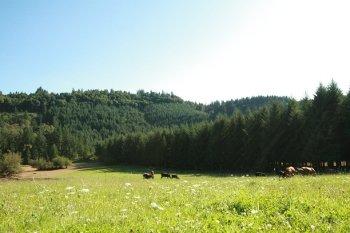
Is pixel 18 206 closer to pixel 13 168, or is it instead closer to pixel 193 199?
pixel 193 199

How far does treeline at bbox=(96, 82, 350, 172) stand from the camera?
7188cm

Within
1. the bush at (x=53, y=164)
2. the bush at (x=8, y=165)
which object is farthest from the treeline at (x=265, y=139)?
the bush at (x=8, y=165)

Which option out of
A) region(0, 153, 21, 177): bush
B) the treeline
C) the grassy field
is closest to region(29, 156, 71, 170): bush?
the treeline

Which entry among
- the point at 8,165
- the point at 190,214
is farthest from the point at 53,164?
the point at 190,214

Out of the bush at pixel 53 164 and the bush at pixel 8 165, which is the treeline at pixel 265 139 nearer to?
the bush at pixel 53 164

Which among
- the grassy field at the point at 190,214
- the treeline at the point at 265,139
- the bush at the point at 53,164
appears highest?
the treeline at the point at 265,139

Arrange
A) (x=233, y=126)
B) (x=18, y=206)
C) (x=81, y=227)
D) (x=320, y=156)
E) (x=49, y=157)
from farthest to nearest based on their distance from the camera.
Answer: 1. (x=49, y=157)
2. (x=233, y=126)
3. (x=320, y=156)
4. (x=18, y=206)
5. (x=81, y=227)

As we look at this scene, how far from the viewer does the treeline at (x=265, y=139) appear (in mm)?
71875

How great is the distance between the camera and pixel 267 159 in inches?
3418

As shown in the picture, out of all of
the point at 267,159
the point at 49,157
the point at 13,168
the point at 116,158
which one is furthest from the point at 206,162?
the point at 49,157

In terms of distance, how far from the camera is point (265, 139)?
86938mm

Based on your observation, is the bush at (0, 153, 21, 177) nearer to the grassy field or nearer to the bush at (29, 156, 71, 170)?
the bush at (29, 156, 71, 170)

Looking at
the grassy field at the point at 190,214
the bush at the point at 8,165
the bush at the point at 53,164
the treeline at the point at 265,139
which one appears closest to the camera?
the grassy field at the point at 190,214

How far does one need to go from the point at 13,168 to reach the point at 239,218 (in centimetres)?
11315
